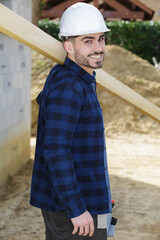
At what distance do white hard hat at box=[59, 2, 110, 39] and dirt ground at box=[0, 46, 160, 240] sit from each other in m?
2.29

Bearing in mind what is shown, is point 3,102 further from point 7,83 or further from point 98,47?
point 98,47

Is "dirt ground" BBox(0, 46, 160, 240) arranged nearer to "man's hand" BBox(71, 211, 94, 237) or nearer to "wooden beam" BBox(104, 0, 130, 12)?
"man's hand" BBox(71, 211, 94, 237)

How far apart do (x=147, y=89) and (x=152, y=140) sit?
1631mm

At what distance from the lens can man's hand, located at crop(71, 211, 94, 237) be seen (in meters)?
1.75

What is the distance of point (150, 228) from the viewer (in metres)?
3.62

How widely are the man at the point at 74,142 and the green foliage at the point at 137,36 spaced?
1094 cm

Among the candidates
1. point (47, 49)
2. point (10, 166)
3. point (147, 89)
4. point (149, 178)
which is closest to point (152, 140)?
point (147, 89)

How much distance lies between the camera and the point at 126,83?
8805 millimetres

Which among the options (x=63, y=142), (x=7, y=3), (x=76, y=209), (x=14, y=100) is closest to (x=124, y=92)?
(x=63, y=142)

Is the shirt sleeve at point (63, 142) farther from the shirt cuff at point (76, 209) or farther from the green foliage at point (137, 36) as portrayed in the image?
the green foliage at point (137, 36)

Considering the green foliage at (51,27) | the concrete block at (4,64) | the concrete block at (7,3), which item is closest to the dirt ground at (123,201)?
the concrete block at (4,64)

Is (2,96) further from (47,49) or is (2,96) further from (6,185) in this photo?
(47,49)

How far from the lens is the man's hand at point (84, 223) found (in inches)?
69.0

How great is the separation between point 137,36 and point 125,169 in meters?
8.04
